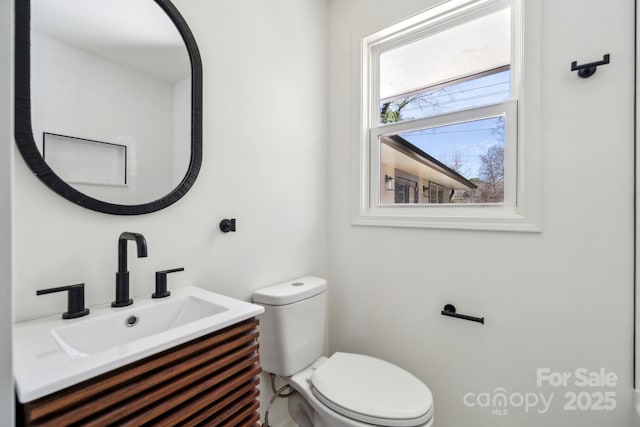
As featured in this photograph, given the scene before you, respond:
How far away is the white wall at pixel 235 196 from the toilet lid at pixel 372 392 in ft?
1.28

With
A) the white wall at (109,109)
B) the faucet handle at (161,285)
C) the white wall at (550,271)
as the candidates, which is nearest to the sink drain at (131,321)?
the faucet handle at (161,285)

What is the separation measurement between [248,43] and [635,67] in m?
1.47

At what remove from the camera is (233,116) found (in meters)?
1.24

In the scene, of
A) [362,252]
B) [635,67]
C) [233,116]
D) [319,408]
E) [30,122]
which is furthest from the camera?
[362,252]

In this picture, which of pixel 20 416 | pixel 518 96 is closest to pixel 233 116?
pixel 20 416

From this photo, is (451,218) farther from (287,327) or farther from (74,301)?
(74,301)

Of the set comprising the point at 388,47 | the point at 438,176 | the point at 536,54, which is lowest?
the point at 438,176

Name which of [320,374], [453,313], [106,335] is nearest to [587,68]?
[453,313]

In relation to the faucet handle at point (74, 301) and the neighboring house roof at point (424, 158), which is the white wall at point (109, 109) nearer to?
the faucet handle at point (74, 301)

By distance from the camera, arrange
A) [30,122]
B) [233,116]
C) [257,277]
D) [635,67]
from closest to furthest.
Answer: [30,122], [635,67], [233,116], [257,277]

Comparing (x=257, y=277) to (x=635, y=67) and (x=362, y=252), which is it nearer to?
(x=362, y=252)

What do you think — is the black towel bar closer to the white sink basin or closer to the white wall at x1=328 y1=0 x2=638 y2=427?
the white wall at x1=328 y1=0 x2=638 y2=427

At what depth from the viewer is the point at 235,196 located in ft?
4.11

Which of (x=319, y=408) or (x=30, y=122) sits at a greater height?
(x=30, y=122)
